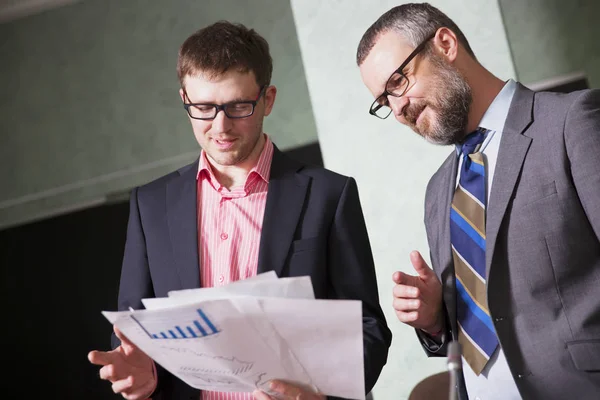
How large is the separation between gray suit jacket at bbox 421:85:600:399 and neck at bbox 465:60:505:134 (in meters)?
0.21

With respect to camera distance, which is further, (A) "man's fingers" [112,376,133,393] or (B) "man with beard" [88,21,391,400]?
(B) "man with beard" [88,21,391,400]

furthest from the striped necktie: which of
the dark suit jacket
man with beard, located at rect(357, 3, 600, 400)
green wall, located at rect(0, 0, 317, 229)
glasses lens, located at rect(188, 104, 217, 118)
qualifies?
green wall, located at rect(0, 0, 317, 229)

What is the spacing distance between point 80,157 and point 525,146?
3.05 meters

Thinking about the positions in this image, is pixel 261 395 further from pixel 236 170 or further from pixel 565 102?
pixel 565 102

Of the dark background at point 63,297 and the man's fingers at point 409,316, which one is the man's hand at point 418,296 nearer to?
the man's fingers at point 409,316

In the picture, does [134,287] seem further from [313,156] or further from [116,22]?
[116,22]

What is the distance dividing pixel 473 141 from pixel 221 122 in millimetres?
661

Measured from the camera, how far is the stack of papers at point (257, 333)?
1.23 meters

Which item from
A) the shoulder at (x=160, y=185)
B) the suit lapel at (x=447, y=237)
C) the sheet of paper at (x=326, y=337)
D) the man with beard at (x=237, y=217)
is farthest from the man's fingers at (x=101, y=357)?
the suit lapel at (x=447, y=237)

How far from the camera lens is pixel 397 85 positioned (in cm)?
185

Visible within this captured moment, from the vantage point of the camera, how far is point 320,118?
293 centimetres

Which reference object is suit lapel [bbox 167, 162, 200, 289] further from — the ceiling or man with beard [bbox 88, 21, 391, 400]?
the ceiling

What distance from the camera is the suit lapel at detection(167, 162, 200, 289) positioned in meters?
1.58

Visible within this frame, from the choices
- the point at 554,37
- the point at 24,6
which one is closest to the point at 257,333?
the point at 554,37
